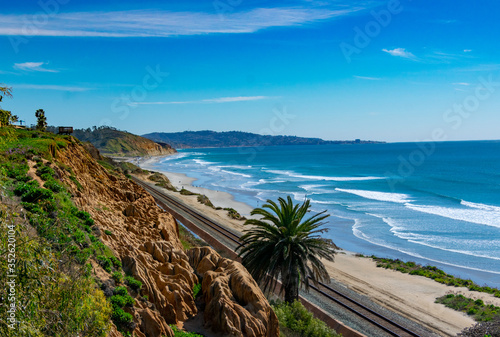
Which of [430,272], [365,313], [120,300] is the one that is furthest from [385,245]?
[120,300]

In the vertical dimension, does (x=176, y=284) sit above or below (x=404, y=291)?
above

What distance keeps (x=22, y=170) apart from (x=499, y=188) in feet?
275

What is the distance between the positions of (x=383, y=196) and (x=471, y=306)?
49104mm

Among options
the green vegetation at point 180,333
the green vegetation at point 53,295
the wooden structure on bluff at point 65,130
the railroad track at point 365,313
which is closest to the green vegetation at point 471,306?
the railroad track at point 365,313

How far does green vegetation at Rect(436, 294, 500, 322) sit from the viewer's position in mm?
21969

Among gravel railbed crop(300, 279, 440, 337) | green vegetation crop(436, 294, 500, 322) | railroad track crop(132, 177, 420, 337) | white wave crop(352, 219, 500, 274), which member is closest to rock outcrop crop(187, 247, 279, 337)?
railroad track crop(132, 177, 420, 337)

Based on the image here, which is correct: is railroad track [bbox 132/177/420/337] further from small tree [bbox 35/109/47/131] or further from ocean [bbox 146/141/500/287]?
small tree [bbox 35/109/47/131]

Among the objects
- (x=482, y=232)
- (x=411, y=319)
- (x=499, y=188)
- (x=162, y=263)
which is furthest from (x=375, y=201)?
(x=162, y=263)

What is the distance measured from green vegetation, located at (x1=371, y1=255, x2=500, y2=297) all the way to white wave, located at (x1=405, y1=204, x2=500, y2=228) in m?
21.8

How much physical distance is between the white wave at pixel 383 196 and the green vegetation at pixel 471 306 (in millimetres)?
41765

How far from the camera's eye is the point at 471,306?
23.5m

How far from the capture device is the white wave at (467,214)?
49.3m
